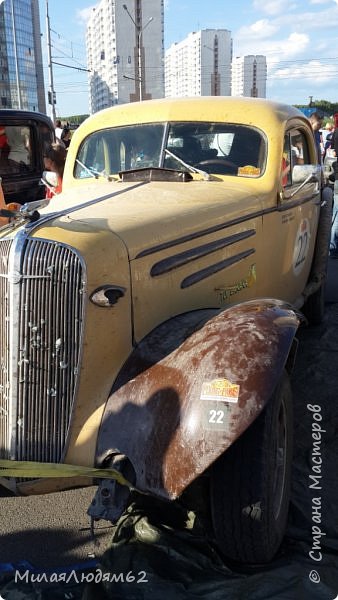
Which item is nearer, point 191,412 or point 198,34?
point 191,412

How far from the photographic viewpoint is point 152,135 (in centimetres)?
359

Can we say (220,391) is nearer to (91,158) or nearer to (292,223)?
(292,223)

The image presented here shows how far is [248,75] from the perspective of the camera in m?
57.3

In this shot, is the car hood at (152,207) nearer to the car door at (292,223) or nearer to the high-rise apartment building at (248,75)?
the car door at (292,223)

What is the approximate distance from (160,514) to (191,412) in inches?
31.1

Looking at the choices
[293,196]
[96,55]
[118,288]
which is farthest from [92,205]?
[96,55]

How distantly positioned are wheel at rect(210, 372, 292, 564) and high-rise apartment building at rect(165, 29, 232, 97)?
53021mm

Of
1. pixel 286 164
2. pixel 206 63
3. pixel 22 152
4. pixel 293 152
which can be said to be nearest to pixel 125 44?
pixel 206 63

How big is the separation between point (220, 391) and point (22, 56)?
126 ft

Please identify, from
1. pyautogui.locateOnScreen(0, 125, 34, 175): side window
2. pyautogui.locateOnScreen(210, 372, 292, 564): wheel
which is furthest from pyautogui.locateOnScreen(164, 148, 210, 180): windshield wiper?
pyautogui.locateOnScreen(0, 125, 34, 175): side window

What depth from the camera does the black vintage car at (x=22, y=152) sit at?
6974 millimetres

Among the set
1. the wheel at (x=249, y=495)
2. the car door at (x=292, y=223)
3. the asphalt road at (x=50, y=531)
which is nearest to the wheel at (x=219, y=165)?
the car door at (x=292, y=223)

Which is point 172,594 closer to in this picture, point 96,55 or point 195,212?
point 195,212

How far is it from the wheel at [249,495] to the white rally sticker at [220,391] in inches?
9.3
